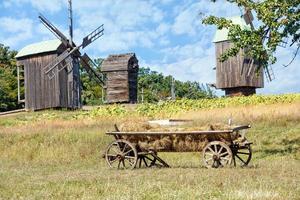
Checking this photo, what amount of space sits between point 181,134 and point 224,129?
1174 mm

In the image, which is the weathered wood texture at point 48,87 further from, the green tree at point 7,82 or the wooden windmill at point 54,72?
the green tree at point 7,82

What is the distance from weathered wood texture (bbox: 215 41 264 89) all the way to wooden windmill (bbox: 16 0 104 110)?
12.6 meters

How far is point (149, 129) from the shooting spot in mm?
14953

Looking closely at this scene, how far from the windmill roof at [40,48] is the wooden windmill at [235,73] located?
15922mm

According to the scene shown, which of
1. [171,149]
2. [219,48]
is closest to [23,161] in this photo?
[171,149]

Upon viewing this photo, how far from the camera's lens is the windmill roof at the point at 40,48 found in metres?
53.3

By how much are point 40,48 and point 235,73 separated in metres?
19.7

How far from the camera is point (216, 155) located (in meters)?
13.7

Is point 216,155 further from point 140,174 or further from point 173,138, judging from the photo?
point 140,174

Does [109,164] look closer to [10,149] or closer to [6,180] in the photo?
[6,180]

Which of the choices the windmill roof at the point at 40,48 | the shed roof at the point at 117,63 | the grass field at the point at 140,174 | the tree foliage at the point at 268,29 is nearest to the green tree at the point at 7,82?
the windmill roof at the point at 40,48

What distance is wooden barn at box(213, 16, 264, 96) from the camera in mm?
52188

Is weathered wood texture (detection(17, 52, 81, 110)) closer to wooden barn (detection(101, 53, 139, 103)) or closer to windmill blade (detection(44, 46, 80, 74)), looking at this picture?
windmill blade (detection(44, 46, 80, 74))

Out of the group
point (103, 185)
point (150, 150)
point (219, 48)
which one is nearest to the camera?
point (103, 185)
